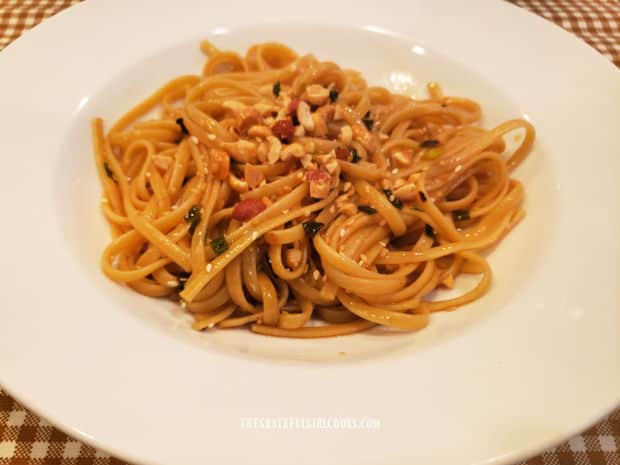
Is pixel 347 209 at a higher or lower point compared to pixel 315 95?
lower

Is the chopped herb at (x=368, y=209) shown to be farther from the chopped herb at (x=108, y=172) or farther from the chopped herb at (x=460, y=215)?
the chopped herb at (x=108, y=172)

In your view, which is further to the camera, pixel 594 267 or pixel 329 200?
pixel 329 200

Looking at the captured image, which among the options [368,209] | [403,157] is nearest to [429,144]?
[403,157]

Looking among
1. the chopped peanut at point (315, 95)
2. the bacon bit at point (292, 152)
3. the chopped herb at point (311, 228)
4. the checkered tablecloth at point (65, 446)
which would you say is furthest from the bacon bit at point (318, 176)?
the checkered tablecloth at point (65, 446)

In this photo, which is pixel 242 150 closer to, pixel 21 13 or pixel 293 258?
pixel 293 258

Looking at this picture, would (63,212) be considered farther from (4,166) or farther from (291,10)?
(291,10)

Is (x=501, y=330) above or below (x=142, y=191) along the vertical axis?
below

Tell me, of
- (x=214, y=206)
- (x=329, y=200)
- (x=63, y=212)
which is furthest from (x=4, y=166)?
(x=329, y=200)
